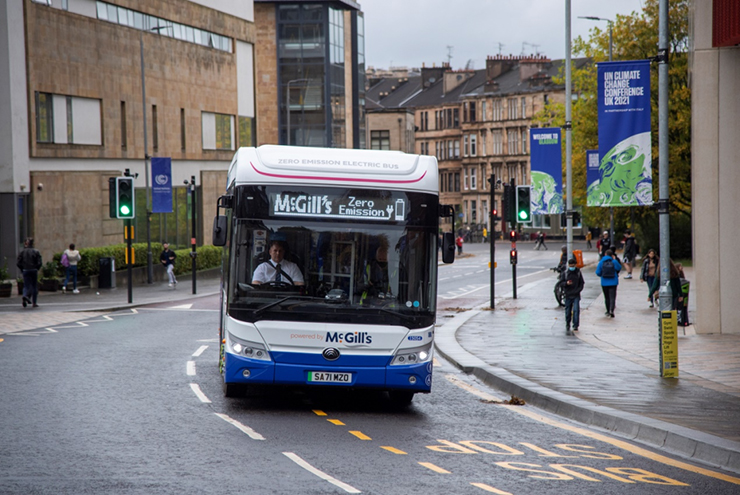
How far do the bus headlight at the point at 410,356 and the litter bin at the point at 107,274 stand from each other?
27.5 m

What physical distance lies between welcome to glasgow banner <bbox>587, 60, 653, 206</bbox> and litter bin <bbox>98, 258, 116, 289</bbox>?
80.3 feet

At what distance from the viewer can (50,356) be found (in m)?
17.0

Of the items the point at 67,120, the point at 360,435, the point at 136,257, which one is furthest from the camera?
the point at 136,257

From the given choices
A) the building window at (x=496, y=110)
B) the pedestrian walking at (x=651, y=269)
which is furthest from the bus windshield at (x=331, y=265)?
the building window at (x=496, y=110)

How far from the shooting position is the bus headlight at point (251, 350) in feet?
37.6

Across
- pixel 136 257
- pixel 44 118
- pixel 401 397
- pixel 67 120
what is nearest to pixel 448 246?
pixel 401 397

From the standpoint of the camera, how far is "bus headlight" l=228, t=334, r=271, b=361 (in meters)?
11.5

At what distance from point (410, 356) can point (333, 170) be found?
239 centimetres

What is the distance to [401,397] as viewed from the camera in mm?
12523

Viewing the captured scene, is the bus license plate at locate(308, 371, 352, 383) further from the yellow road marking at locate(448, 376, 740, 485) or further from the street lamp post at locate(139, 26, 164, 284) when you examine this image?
the street lamp post at locate(139, 26, 164, 284)

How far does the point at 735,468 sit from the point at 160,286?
1310 inches

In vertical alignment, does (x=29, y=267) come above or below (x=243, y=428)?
above

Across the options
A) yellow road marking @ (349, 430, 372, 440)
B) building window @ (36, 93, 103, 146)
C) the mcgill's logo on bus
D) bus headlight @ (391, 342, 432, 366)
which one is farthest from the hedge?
yellow road marking @ (349, 430, 372, 440)

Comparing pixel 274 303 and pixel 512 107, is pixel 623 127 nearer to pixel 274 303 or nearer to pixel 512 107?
pixel 274 303
